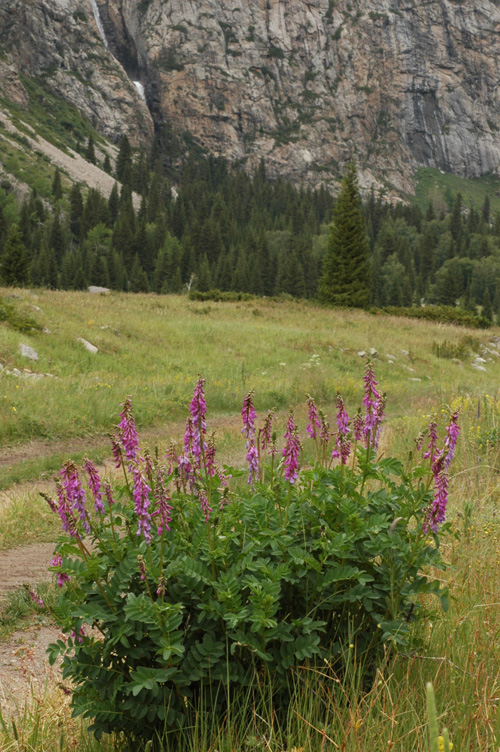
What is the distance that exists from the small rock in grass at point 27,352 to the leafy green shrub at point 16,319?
186cm

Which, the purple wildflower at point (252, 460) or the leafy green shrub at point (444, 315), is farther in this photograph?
the leafy green shrub at point (444, 315)

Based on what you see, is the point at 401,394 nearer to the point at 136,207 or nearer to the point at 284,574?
the point at 284,574

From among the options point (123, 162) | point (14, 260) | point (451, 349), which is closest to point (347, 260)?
point (451, 349)

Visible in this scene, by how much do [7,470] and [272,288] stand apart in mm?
83919

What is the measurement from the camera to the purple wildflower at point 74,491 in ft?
8.63

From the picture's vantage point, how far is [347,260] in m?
42.4

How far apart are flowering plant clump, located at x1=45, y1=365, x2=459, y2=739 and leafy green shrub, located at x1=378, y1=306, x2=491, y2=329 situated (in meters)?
35.1

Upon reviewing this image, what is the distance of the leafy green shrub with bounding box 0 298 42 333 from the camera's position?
17234 mm

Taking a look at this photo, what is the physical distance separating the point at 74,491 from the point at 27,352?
14.0 metres

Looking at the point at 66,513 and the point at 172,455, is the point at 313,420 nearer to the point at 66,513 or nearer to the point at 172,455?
the point at 172,455

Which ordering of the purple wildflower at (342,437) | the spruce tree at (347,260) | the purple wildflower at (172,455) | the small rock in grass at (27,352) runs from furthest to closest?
the spruce tree at (347,260), the small rock in grass at (27,352), the purple wildflower at (342,437), the purple wildflower at (172,455)

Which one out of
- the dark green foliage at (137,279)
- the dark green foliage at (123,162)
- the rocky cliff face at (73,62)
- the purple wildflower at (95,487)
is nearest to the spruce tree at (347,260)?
the purple wildflower at (95,487)

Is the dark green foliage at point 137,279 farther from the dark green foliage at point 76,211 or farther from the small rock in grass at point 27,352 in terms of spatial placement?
the small rock in grass at point 27,352

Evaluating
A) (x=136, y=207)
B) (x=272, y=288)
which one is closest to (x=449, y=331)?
(x=272, y=288)
